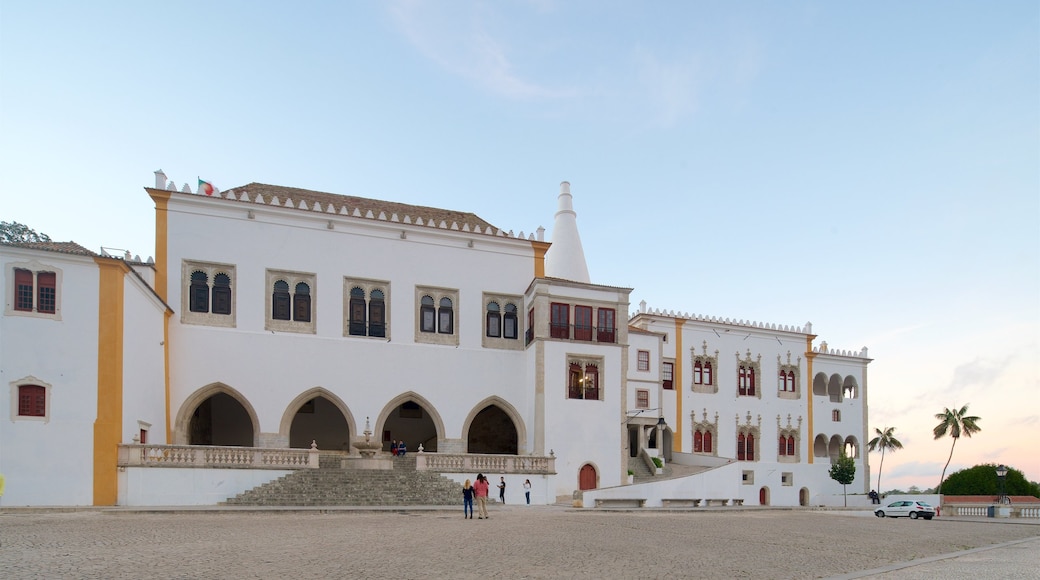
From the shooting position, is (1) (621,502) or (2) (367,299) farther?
(2) (367,299)

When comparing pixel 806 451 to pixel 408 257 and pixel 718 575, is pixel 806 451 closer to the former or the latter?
pixel 408 257

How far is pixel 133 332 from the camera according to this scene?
954 inches

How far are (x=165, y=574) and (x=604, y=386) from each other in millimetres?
24969

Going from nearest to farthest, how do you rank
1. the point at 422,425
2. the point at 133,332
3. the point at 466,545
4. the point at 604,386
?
the point at 466,545 < the point at 133,332 < the point at 604,386 < the point at 422,425

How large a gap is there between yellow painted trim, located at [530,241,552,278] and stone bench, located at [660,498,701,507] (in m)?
10.7

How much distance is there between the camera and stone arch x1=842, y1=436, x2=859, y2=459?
4641 centimetres

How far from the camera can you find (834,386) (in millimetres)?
47406

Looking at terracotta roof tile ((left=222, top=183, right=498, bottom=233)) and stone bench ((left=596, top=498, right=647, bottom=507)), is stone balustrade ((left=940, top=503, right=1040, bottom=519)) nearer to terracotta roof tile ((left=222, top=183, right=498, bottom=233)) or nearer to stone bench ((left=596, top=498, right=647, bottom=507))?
stone bench ((left=596, top=498, right=647, bottom=507))

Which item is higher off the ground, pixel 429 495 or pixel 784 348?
pixel 784 348

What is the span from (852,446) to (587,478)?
22662mm

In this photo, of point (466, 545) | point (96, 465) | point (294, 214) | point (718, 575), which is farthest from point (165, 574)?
point (294, 214)

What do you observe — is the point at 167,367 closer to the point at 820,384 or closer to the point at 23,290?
the point at 23,290

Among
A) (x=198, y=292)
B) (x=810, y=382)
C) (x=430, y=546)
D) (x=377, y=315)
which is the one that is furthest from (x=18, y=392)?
(x=810, y=382)

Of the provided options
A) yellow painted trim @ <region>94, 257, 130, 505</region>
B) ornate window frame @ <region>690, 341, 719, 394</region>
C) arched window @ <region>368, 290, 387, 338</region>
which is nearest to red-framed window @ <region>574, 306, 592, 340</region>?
arched window @ <region>368, 290, 387, 338</region>
